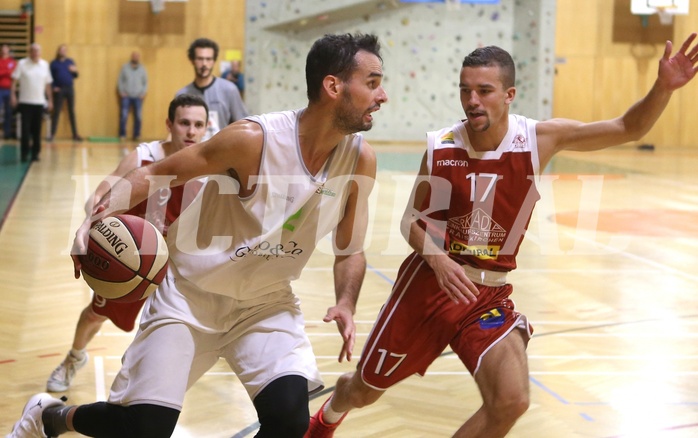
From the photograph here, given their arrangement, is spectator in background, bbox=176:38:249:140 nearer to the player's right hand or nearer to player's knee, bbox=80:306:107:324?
player's knee, bbox=80:306:107:324

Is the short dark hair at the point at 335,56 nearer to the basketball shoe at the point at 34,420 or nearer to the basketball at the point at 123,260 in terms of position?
the basketball at the point at 123,260

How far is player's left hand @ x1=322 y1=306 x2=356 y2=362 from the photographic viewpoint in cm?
344

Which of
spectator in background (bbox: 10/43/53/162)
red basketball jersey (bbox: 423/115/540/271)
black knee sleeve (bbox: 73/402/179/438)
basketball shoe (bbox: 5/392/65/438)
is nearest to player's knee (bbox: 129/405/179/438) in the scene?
black knee sleeve (bbox: 73/402/179/438)

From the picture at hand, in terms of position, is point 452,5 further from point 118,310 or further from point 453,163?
point 453,163

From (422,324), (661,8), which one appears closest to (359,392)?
(422,324)

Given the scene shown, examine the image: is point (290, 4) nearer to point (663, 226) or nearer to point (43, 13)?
point (43, 13)

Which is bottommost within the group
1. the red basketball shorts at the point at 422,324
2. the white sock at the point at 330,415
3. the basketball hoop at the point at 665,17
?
the white sock at the point at 330,415

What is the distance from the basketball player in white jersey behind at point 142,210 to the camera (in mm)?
4988

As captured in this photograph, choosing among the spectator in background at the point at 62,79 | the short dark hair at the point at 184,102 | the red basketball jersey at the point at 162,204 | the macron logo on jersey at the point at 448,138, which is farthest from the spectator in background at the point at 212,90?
the spectator in background at the point at 62,79

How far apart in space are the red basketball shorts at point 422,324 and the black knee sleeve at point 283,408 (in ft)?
2.23

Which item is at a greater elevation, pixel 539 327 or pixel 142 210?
pixel 142 210

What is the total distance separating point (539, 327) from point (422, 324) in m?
2.88

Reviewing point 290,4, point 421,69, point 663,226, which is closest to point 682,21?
point 421,69

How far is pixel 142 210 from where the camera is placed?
5.06 metres
